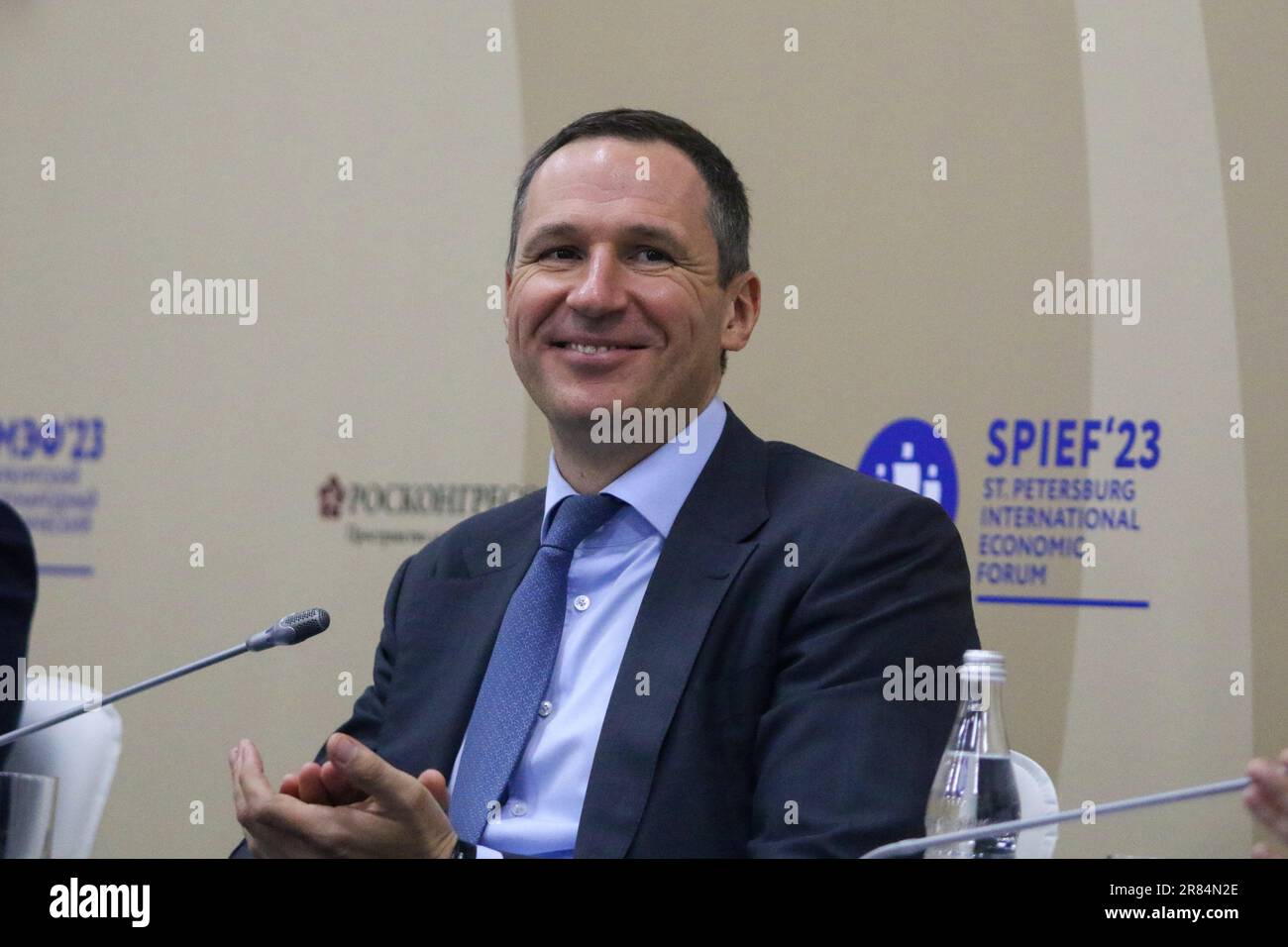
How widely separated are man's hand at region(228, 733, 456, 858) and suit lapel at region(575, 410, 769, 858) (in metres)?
0.34

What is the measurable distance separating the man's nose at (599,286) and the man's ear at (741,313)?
22cm

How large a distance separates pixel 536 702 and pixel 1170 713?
1995mm

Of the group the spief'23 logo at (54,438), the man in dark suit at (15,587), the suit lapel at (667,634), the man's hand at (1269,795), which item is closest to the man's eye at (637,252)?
the suit lapel at (667,634)

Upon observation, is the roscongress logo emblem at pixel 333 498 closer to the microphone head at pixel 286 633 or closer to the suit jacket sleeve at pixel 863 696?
the suit jacket sleeve at pixel 863 696

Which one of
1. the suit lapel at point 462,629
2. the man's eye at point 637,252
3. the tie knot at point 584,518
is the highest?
the man's eye at point 637,252

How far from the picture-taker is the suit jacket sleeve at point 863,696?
161 centimetres

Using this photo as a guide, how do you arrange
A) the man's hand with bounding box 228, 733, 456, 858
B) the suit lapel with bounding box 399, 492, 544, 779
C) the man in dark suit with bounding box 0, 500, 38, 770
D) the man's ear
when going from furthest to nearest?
the man in dark suit with bounding box 0, 500, 38, 770 → the man's ear → the suit lapel with bounding box 399, 492, 544, 779 → the man's hand with bounding box 228, 733, 456, 858

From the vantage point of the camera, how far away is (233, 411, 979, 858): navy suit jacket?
1648 mm

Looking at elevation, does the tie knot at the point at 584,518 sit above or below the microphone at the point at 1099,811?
above

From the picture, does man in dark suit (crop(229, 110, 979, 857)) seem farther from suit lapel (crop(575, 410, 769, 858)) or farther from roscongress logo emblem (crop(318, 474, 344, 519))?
roscongress logo emblem (crop(318, 474, 344, 519))

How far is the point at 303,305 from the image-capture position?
3.74 metres

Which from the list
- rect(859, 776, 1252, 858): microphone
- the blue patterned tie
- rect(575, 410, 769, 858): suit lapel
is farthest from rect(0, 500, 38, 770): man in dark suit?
rect(859, 776, 1252, 858): microphone

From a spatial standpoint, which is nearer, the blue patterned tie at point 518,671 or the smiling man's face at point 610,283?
the blue patterned tie at point 518,671

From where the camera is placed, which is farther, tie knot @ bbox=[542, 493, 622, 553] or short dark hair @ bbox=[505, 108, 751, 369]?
short dark hair @ bbox=[505, 108, 751, 369]
